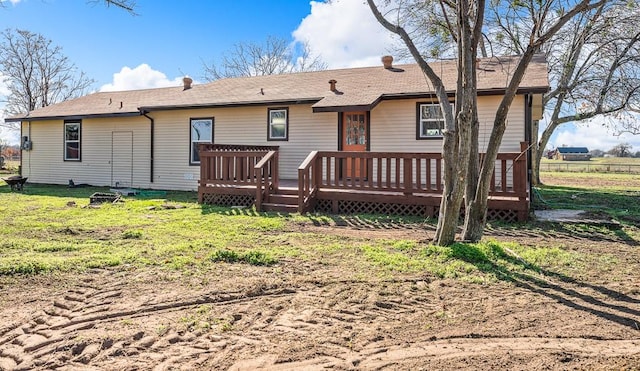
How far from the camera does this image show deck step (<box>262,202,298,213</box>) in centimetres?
916

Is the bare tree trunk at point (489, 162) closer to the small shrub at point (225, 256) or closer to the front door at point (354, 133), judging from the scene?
the small shrub at point (225, 256)

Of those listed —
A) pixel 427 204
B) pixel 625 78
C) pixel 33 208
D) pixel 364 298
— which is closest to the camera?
pixel 364 298

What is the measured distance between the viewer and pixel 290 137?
41.4 feet

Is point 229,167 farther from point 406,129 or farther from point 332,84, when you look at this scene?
point 406,129

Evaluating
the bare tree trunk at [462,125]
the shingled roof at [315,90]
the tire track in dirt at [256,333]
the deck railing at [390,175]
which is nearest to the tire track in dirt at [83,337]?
the tire track in dirt at [256,333]

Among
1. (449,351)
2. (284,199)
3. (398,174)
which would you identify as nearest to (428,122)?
(398,174)

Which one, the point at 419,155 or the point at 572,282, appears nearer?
the point at 572,282

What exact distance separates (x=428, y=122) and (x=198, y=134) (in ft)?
23.7

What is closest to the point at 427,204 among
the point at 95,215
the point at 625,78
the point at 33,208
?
the point at 95,215

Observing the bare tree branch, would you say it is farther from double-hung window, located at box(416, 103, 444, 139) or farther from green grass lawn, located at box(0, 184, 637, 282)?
double-hung window, located at box(416, 103, 444, 139)

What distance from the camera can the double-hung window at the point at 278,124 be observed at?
500 inches

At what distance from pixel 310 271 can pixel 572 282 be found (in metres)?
2.62

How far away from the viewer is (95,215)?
8625mm

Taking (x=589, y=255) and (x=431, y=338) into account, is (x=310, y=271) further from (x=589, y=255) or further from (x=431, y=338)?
(x=589, y=255)
